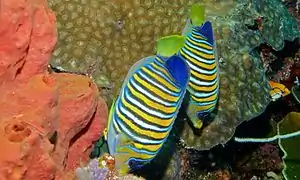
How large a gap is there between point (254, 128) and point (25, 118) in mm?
3401

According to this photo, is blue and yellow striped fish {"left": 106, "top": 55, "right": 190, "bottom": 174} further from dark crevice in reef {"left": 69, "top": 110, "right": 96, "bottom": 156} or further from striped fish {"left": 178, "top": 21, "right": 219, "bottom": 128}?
striped fish {"left": 178, "top": 21, "right": 219, "bottom": 128}

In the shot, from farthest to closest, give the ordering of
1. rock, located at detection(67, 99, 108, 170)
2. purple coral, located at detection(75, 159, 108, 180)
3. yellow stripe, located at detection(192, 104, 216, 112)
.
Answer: yellow stripe, located at detection(192, 104, 216, 112), rock, located at detection(67, 99, 108, 170), purple coral, located at detection(75, 159, 108, 180)

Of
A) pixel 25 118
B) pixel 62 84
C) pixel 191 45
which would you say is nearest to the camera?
pixel 25 118

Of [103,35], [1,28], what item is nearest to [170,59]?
[1,28]

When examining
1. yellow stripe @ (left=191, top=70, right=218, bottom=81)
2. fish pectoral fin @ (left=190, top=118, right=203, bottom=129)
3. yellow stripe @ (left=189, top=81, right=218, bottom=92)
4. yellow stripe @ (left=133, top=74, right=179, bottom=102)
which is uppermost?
yellow stripe @ (left=133, top=74, right=179, bottom=102)

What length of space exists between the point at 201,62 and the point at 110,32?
992 mm

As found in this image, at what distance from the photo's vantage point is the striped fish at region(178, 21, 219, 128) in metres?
3.11

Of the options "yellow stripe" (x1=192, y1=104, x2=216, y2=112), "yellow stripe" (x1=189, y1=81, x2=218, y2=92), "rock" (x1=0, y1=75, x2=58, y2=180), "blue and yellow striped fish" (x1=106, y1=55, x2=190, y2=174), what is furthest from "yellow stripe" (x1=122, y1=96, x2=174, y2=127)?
"yellow stripe" (x1=192, y1=104, x2=216, y2=112)

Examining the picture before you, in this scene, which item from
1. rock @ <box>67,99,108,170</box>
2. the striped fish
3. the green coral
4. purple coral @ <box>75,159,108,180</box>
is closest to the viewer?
purple coral @ <box>75,159,108,180</box>

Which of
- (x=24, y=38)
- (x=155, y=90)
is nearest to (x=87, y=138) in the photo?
(x=155, y=90)

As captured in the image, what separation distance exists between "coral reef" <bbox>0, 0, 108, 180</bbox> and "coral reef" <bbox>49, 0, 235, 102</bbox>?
1173 millimetres

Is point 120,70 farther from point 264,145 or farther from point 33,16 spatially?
point 264,145

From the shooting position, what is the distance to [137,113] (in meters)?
2.51

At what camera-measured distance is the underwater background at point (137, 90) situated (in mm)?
1962
